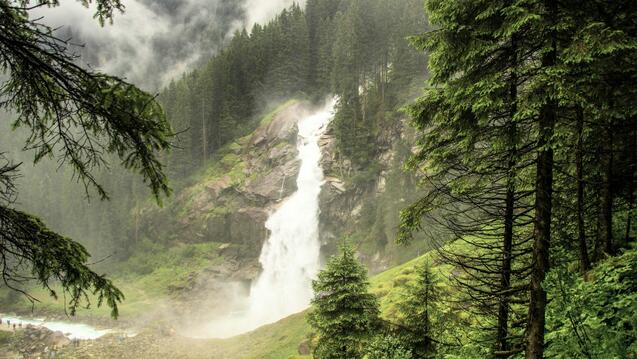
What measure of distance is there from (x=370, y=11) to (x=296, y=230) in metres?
42.3

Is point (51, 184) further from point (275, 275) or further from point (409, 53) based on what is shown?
point (409, 53)

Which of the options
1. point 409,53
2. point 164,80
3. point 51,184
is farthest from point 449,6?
point 164,80

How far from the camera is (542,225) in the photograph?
16.7 feet

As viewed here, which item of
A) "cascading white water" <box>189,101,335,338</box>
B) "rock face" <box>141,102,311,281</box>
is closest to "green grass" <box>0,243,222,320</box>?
"rock face" <box>141,102,311,281</box>

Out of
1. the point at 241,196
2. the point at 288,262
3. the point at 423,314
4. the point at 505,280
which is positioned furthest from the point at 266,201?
the point at 505,280

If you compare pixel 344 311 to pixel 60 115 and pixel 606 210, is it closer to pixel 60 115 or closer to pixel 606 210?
pixel 606 210

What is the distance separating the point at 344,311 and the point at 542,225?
995 cm

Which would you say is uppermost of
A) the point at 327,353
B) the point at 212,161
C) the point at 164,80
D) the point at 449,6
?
the point at 164,80

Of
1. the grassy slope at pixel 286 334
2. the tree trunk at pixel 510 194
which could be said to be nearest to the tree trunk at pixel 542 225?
the tree trunk at pixel 510 194

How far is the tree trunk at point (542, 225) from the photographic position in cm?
491

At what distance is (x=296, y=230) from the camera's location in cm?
4953

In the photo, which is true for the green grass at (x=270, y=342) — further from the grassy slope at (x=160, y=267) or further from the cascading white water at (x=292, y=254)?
the grassy slope at (x=160, y=267)

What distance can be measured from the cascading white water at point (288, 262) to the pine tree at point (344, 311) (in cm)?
3174

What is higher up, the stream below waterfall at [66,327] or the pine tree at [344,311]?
the stream below waterfall at [66,327]
